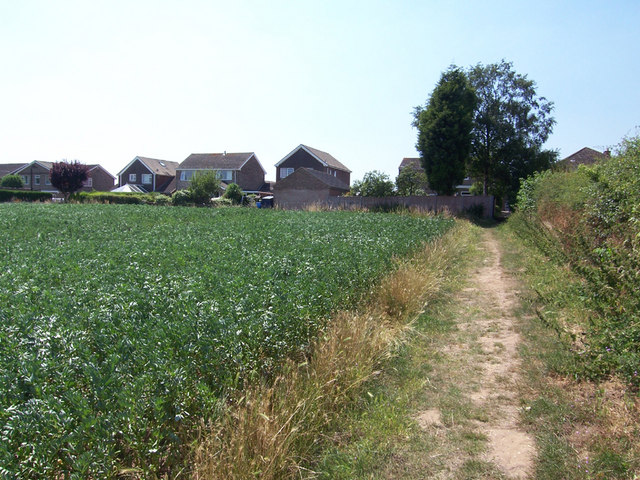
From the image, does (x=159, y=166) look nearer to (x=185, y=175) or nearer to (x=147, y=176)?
(x=147, y=176)

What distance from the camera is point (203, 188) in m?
41.5

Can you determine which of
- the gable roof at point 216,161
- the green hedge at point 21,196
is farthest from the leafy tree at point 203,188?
the green hedge at point 21,196

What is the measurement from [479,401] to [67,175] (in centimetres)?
5414

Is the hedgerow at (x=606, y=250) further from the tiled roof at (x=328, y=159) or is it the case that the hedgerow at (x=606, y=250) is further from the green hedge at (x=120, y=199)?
the tiled roof at (x=328, y=159)

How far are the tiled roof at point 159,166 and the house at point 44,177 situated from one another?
27.0 ft

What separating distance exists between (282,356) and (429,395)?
1714 millimetres

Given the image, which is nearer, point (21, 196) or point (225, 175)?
point (21, 196)

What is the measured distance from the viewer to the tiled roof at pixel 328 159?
2117 inches

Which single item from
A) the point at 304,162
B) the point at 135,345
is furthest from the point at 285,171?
the point at 135,345

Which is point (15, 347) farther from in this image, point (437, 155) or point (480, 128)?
point (480, 128)

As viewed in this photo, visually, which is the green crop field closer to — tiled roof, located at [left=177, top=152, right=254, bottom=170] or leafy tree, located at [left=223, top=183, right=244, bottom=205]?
leafy tree, located at [left=223, top=183, right=244, bottom=205]

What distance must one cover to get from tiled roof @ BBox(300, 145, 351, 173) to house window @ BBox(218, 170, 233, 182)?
9365 millimetres

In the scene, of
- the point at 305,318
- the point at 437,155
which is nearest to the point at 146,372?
the point at 305,318

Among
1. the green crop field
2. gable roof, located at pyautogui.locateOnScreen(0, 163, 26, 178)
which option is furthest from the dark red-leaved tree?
the green crop field
